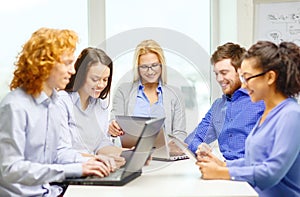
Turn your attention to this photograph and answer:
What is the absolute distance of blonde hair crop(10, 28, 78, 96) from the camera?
5.27 ft

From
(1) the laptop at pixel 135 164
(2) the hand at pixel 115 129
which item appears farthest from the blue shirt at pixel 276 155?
(2) the hand at pixel 115 129

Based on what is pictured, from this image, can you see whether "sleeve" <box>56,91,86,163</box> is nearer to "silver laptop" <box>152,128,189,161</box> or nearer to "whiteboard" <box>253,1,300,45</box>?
"silver laptop" <box>152,128,189,161</box>

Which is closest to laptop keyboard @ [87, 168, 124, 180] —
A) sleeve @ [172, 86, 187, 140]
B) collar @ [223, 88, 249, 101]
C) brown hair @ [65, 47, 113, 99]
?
sleeve @ [172, 86, 187, 140]

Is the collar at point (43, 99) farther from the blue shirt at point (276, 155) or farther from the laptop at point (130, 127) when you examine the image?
the blue shirt at point (276, 155)

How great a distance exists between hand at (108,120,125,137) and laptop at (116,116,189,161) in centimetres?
2

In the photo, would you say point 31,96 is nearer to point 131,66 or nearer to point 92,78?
point 92,78

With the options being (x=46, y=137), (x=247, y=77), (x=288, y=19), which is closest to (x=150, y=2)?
(x=288, y=19)

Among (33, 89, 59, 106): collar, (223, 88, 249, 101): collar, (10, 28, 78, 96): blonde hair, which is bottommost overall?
(223, 88, 249, 101): collar

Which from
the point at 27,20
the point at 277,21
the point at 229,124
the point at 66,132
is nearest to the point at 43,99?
the point at 66,132

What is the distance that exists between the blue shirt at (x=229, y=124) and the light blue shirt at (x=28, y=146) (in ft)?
2.39

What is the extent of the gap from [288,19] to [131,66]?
133 cm

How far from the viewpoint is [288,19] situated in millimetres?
2818

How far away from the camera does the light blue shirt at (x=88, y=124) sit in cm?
199


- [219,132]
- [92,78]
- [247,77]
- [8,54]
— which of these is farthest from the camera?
[8,54]
